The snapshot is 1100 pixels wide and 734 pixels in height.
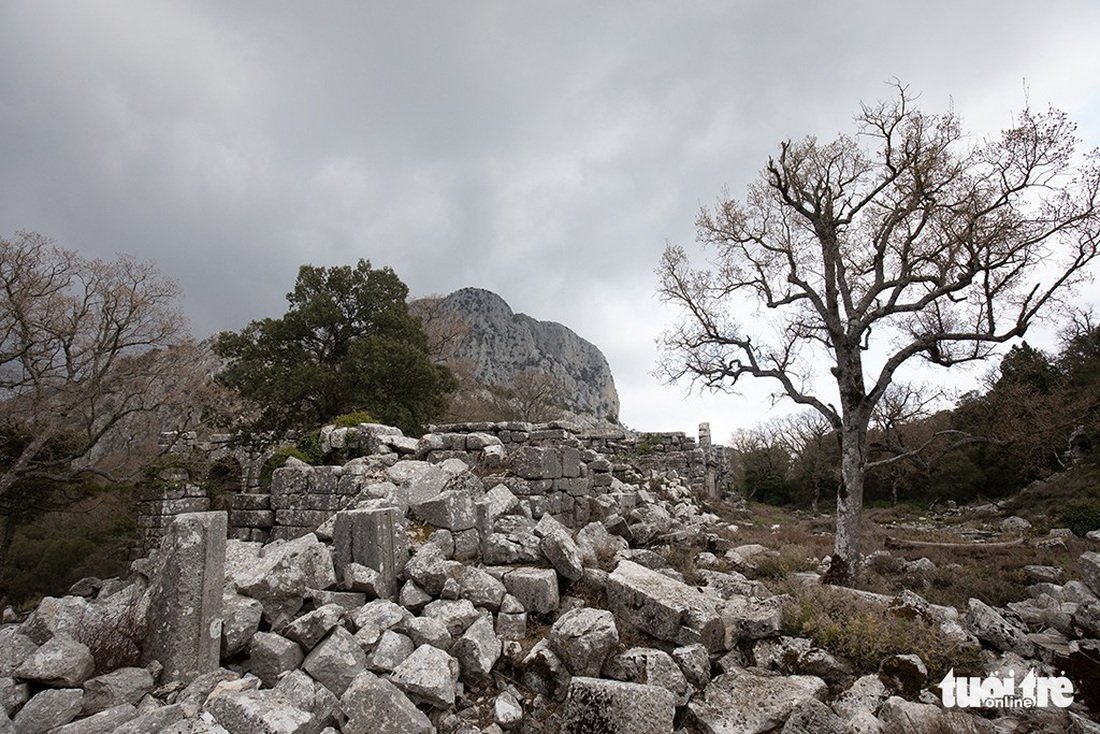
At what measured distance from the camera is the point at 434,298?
32531 millimetres

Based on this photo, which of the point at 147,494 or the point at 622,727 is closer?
the point at 622,727

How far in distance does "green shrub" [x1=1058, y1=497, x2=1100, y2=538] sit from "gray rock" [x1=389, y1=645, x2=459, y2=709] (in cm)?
1829

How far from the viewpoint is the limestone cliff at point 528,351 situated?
6819 centimetres

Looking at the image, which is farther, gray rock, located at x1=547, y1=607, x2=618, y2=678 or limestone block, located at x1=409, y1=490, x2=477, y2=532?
→ limestone block, located at x1=409, y1=490, x2=477, y2=532

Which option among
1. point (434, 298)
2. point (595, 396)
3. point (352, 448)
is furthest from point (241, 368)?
point (595, 396)

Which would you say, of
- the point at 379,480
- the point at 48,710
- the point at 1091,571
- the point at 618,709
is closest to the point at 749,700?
the point at 618,709

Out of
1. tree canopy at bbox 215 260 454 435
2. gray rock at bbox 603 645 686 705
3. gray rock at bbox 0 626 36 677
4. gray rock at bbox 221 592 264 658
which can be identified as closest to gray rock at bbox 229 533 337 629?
gray rock at bbox 221 592 264 658

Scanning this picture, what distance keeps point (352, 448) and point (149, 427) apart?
12.3m

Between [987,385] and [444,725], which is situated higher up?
[987,385]

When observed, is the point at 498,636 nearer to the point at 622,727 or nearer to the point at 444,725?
the point at 444,725

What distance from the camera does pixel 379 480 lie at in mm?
9117

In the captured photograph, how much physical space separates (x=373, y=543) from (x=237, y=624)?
1.51m

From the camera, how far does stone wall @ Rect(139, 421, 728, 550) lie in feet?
29.2

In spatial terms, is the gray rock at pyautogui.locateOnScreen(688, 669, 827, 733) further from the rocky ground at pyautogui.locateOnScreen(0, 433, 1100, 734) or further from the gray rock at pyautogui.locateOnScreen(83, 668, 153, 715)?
the gray rock at pyautogui.locateOnScreen(83, 668, 153, 715)
